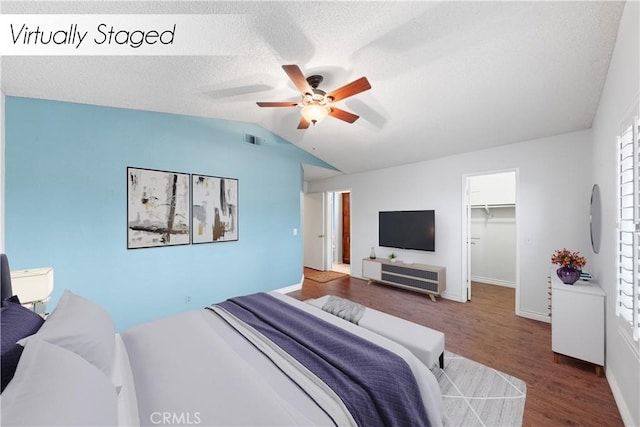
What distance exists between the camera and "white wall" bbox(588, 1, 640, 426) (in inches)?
55.6

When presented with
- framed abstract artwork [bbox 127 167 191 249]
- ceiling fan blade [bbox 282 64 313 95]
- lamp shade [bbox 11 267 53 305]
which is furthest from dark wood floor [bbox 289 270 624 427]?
lamp shade [bbox 11 267 53 305]

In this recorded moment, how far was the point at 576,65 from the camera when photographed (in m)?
2.01

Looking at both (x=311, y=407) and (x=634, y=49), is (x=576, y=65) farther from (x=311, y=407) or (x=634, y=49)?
(x=311, y=407)

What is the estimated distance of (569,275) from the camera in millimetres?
2279

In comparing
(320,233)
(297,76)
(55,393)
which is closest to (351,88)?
(297,76)

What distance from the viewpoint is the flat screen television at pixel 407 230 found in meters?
4.23

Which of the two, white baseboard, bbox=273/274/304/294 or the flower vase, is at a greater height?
the flower vase

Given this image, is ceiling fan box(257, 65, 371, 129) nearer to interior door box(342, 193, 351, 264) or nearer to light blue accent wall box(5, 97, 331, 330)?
light blue accent wall box(5, 97, 331, 330)

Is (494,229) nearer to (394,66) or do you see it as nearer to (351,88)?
(394,66)

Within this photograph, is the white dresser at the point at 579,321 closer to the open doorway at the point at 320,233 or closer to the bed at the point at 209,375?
the bed at the point at 209,375

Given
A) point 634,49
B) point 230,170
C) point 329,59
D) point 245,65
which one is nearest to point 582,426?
point 634,49

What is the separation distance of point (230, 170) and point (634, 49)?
3.92 m

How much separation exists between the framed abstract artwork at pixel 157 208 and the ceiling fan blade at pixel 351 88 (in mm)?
2352

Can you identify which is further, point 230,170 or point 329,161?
point 329,161
